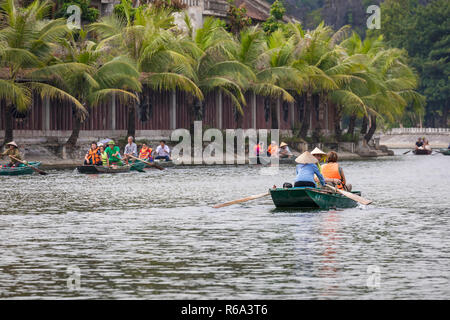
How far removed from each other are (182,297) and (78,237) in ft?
20.2

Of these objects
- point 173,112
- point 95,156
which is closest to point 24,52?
point 95,156

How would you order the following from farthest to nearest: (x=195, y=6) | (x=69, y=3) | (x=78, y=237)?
(x=195, y=6)
(x=69, y=3)
(x=78, y=237)

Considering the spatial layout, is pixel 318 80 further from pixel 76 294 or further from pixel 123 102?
pixel 76 294

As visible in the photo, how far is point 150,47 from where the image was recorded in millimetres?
47656

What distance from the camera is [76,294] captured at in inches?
465

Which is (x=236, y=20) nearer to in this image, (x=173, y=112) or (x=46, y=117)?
(x=173, y=112)

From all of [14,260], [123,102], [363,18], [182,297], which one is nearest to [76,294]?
[182,297]

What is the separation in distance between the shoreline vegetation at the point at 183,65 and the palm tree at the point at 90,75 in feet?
0.17

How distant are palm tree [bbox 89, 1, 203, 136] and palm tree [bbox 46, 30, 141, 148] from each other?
130 centimetres

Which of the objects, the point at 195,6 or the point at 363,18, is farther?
the point at 363,18

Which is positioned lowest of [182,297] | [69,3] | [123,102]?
[182,297]

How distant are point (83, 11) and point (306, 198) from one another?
32.3 m

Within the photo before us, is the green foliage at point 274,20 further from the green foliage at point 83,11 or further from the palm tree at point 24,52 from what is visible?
the palm tree at point 24,52

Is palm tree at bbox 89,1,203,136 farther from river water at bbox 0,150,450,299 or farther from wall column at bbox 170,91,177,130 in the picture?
river water at bbox 0,150,450,299
